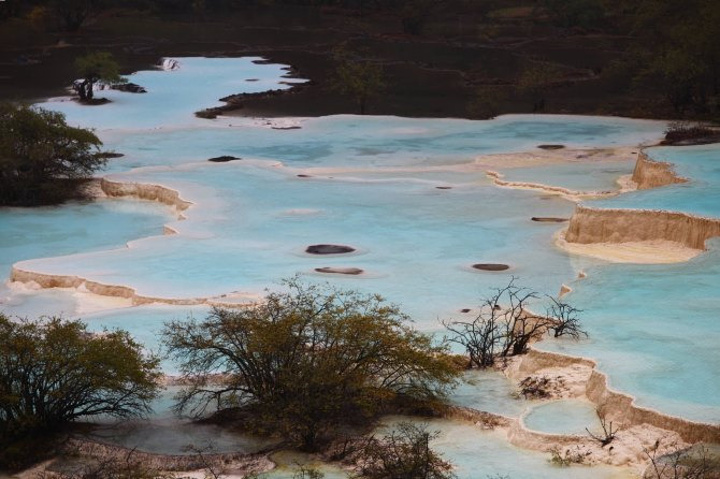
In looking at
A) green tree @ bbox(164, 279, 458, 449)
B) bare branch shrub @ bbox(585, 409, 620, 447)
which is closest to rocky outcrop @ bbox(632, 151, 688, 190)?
green tree @ bbox(164, 279, 458, 449)

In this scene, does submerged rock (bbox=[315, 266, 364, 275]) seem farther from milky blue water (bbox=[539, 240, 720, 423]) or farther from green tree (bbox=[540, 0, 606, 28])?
green tree (bbox=[540, 0, 606, 28])

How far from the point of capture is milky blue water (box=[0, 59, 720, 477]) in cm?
1243

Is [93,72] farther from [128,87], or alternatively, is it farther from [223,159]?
[223,159]

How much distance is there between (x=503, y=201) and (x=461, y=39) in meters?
30.2

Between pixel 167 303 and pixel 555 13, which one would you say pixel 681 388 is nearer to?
pixel 167 303

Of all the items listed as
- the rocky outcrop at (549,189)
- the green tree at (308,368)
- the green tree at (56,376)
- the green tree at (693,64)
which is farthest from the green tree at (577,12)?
the green tree at (56,376)

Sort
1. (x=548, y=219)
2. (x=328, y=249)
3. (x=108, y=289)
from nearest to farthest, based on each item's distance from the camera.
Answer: (x=108, y=289), (x=328, y=249), (x=548, y=219)

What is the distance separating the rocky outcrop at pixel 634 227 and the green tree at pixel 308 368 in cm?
629

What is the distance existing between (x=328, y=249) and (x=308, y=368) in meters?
6.98

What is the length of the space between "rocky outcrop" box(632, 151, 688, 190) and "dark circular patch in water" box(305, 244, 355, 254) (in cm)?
502

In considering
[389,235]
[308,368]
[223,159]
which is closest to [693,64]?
[223,159]

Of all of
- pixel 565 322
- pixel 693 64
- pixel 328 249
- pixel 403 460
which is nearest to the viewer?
pixel 403 460

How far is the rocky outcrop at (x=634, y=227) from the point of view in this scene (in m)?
17.3

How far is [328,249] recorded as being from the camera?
1827 cm
